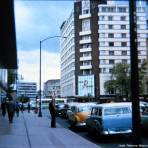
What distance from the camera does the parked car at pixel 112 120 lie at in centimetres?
1977

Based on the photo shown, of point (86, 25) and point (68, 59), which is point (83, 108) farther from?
point (68, 59)

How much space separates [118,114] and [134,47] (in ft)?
41.8

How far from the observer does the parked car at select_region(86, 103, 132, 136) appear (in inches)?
778

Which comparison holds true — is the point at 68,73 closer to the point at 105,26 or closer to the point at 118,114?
the point at 105,26

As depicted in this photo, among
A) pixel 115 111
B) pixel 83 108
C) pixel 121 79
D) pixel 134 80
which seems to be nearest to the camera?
pixel 134 80

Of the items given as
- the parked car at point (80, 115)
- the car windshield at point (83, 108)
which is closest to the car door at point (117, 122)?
the parked car at point (80, 115)

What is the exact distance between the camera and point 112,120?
19.8m

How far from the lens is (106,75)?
129375 millimetres

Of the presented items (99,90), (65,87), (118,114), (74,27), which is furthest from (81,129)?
(65,87)

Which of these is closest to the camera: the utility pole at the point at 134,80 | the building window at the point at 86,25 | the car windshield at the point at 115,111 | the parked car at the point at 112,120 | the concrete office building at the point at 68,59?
the utility pole at the point at 134,80

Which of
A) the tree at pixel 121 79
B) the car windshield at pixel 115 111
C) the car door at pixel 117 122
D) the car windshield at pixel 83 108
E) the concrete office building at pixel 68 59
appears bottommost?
the car door at pixel 117 122

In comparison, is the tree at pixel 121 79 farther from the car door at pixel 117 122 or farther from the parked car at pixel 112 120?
the car door at pixel 117 122

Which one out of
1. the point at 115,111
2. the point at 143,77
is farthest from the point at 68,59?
the point at 115,111

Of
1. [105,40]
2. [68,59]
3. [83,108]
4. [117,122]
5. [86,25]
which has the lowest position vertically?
[117,122]
